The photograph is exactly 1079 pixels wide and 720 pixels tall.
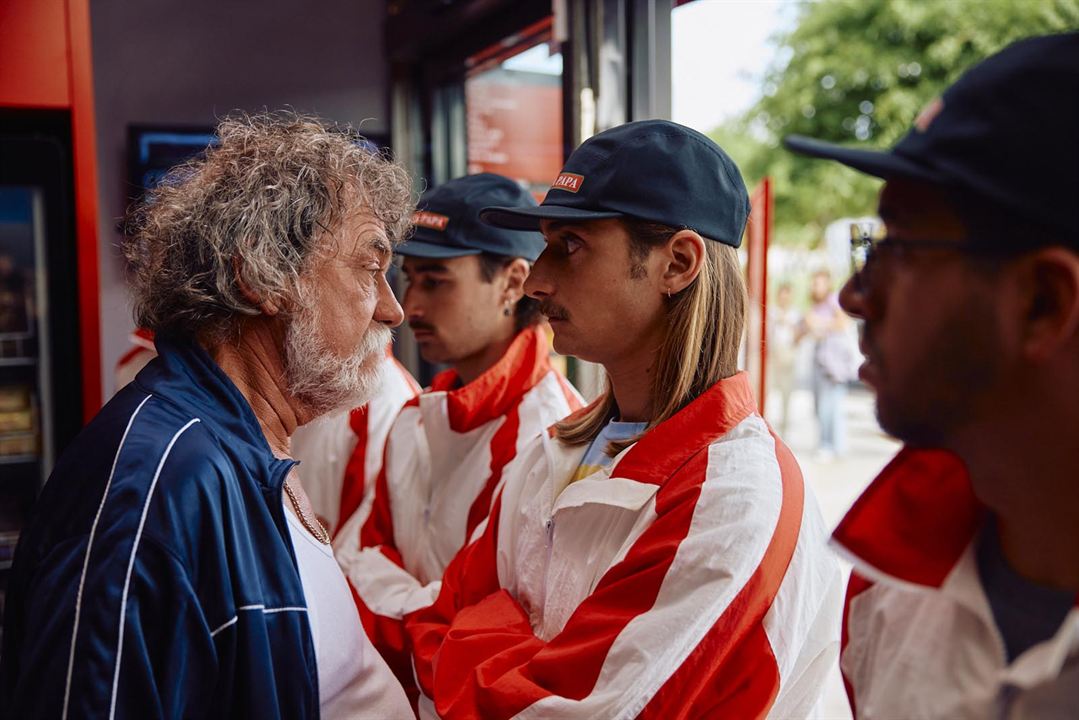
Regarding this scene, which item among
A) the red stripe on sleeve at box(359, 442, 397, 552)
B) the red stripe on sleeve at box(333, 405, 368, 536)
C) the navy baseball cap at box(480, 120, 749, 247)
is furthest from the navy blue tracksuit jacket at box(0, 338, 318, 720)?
the red stripe on sleeve at box(333, 405, 368, 536)

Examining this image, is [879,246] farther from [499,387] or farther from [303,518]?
[499,387]

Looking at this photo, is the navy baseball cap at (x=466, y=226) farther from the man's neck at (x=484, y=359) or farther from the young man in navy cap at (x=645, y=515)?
the young man in navy cap at (x=645, y=515)

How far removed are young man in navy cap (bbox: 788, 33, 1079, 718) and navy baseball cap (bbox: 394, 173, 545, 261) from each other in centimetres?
132

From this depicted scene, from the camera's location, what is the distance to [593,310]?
4.63 ft

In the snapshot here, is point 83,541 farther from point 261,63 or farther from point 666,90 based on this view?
point 261,63

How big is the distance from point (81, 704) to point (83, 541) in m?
0.18

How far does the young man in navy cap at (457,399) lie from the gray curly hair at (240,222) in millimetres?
695

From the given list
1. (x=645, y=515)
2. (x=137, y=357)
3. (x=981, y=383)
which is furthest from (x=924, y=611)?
(x=137, y=357)

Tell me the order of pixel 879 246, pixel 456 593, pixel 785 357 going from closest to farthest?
pixel 879 246 < pixel 456 593 < pixel 785 357

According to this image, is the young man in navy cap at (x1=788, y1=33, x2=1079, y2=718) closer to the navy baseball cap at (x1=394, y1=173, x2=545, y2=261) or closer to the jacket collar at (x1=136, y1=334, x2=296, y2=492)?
the jacket collar at (x1=136, y1=334, x2=296, y2=492)

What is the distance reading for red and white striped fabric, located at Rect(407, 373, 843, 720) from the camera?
1123mm

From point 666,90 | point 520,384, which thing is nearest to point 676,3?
point 666,90

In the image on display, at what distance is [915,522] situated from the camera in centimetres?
93

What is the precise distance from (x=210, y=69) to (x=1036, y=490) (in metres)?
3.73
